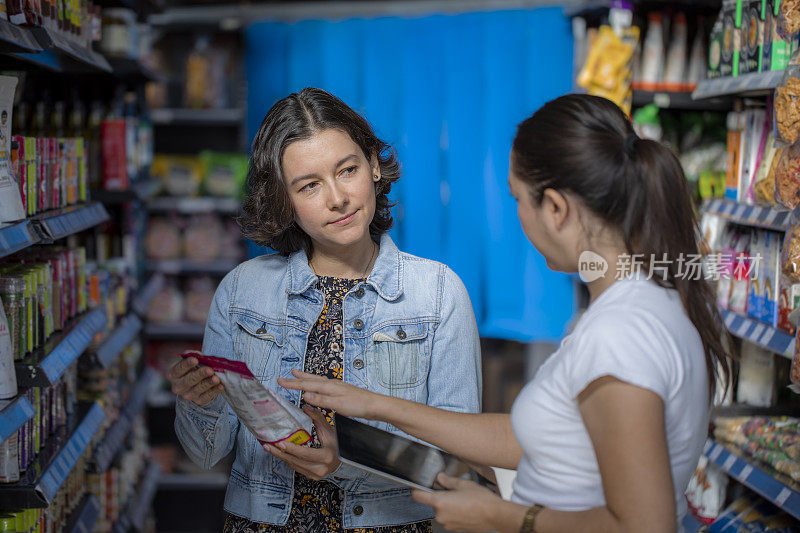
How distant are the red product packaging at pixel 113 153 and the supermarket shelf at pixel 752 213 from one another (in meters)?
2.46

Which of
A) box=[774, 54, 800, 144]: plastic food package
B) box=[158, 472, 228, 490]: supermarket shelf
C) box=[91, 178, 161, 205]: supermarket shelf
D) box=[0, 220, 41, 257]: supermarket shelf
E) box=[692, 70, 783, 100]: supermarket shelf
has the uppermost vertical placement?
box=[692, 70, 783, 100]: supermarket shelf

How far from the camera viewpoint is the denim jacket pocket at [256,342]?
6.50 feet

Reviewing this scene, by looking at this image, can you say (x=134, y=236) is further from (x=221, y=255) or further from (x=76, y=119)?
(x=221, y=255)

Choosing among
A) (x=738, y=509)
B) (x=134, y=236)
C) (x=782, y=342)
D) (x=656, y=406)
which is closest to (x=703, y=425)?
(x=656, y=406)

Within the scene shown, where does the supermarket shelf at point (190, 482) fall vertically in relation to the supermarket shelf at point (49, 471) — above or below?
below

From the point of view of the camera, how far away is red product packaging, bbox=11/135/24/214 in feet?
7.21

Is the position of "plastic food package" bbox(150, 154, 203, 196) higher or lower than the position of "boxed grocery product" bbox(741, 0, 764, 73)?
lower

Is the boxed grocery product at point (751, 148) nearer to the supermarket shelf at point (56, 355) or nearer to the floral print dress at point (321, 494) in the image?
the floral print dress at point (321, 494)

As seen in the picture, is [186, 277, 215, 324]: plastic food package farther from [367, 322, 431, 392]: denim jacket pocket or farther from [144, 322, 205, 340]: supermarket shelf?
[367, 322, 431, 392]: denim jacket pocket

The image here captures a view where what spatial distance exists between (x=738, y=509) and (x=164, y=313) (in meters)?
3.80

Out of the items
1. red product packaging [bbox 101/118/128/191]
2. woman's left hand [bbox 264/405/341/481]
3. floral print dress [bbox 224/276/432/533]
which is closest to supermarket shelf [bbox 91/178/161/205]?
red product packaging [bbox 101/118/128/191]

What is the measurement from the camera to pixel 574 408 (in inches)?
52.7

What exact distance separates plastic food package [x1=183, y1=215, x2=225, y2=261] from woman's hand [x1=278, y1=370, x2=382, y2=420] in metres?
3.88

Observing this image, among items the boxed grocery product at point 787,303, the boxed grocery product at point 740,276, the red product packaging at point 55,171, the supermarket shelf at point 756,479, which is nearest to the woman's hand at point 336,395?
the red product packaging at point 55,171
